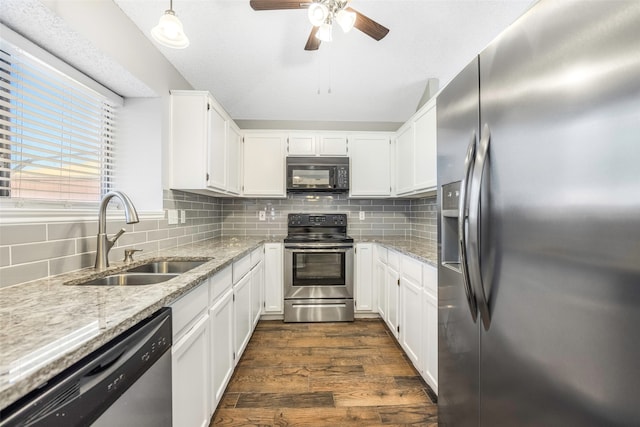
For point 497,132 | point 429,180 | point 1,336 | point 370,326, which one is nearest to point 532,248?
point 497,132

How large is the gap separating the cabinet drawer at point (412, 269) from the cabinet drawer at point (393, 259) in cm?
12

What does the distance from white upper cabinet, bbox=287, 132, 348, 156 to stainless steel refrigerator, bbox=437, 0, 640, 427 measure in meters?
2.09

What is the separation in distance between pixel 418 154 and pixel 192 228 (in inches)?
87.1

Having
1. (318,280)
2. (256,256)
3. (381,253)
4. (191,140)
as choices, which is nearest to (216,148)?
(191,140)

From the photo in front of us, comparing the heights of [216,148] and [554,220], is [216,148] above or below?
above

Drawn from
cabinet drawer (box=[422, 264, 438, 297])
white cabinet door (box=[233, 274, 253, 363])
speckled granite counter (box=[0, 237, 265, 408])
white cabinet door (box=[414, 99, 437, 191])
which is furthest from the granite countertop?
white cabinet door (box=[414, 99, 437, 191])

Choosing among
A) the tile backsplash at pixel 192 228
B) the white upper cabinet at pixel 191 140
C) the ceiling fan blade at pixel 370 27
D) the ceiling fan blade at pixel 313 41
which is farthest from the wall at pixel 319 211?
the ceiling fan blade at pixel 370 27

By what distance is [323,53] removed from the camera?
2279 mm

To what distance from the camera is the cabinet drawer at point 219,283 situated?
1386mm

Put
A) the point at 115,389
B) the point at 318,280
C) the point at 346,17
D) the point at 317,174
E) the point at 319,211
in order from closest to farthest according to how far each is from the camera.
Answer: the point at 115,389
the point at 346,17
the point at 318,280
the point at 317,174
the point at 319,211

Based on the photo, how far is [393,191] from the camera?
3105mm

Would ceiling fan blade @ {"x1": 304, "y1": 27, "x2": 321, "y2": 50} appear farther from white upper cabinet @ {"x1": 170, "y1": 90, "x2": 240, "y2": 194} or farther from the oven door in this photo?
the oven door

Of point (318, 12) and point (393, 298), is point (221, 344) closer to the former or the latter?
point (393, 298)

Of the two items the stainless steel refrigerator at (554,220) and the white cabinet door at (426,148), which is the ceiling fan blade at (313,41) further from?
the stainless steel refrigerator at (554,220)
